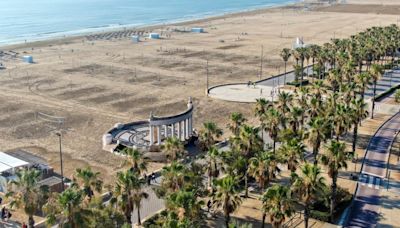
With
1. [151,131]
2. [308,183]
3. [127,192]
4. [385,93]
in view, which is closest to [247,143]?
[308,183]

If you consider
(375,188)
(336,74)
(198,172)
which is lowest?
(375,188)

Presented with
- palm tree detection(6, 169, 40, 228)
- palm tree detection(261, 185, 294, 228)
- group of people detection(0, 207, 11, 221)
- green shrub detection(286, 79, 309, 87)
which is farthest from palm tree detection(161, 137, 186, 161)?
green shrub detection(286, 79, 309, 87)

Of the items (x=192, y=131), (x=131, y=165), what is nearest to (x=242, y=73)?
(x=192, y=131)

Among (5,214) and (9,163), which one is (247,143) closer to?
(5,214)

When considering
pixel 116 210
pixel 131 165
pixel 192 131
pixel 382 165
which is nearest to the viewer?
pixel 116 210

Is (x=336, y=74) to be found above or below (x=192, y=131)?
above

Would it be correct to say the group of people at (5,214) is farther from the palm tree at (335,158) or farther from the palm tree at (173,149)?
the palm tree at (335,158)

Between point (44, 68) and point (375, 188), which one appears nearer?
point (375, 188)

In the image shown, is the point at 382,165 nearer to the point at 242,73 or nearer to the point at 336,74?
the point at 336,74
